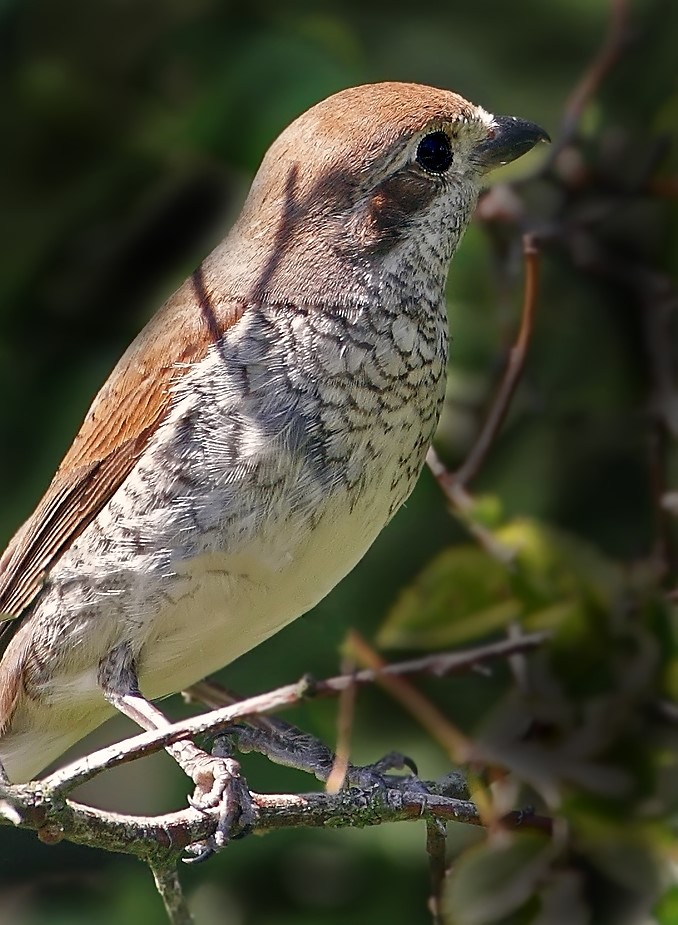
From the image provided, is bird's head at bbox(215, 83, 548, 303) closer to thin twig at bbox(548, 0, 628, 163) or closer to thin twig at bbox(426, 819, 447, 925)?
thin twig at bbox(548, 0, 628, 163)

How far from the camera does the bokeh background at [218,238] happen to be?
139 inches

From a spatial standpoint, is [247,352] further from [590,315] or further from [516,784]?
[590,315]

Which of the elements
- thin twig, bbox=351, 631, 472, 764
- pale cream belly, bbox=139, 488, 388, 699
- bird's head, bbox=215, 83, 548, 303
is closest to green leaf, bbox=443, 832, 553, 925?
thin twig, bbox=351, 631, 472, 764

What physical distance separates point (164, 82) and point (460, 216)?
4.80 feet

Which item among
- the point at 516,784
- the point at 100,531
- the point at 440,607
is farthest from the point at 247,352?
the point at 516,784

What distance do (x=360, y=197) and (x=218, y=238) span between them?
3.62 ft

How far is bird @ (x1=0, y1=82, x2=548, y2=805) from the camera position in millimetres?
2639

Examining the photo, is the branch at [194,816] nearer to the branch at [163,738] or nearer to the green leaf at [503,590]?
the branch at [163,738]

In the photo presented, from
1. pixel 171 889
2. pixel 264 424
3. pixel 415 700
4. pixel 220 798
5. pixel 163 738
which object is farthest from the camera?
pixel 415 700

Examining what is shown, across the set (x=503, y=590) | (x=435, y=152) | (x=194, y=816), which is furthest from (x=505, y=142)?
(x=194, y=816)

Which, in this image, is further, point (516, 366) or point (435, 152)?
point (516, 366)

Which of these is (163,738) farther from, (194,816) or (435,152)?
(435,152)

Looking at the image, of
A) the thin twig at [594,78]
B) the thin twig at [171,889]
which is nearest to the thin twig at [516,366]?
the thin twig at [594,78]

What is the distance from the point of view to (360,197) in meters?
2.84
